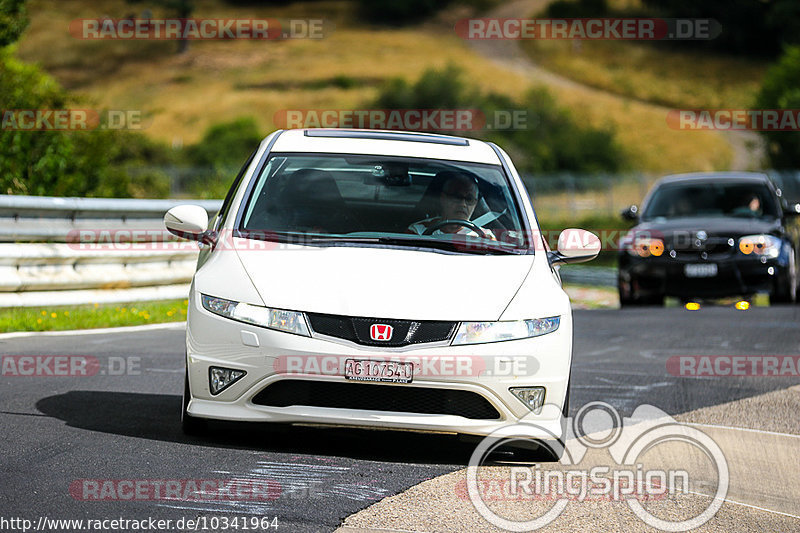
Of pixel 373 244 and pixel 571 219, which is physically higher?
pixel 373 244

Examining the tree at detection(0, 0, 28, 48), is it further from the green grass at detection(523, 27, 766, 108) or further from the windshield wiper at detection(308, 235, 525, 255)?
the green grass at detection(523, 27, 766, 108)

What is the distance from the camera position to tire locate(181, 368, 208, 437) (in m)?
6.80

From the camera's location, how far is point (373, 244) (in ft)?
23.3

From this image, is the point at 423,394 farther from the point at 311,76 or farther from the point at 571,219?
the point at 311,76

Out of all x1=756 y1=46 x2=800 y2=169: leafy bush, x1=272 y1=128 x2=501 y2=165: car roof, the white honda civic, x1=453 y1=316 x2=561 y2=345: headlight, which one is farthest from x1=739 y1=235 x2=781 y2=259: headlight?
x1=756 y1=46 x2=800 y2=169: leafy bush

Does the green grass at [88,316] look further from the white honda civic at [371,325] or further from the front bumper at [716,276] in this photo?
the front bumper at [716,276]

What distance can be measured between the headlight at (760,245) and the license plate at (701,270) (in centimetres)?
41

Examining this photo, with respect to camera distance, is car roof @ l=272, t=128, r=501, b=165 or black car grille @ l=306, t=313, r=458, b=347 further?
car roof @ l=272, t=128, r=501, b=165

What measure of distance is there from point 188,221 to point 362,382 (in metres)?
1.59

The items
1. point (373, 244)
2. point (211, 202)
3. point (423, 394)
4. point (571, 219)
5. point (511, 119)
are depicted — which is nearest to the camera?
point (423, 394)

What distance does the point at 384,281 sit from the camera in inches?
259

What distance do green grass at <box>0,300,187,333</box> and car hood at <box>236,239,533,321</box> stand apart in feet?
17.1

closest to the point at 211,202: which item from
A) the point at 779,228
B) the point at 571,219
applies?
the point at 779,228

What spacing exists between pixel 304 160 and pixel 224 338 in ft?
5.58
